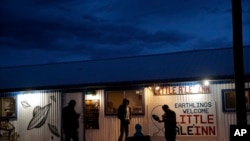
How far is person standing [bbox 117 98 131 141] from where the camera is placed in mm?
18750

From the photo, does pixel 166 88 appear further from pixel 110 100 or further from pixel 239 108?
pixel 239 108

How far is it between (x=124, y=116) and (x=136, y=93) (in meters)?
1.68

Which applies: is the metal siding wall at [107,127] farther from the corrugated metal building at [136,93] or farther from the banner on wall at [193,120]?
the banner on wall at [193,120]

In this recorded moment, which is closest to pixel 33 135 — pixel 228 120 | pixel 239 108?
pixel 228 120

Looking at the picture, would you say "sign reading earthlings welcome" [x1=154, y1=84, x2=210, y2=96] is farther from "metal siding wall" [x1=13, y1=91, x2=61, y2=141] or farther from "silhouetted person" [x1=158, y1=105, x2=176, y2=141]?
"metal siding wall" [x1=13, y1=91, x2=61, y2=141]

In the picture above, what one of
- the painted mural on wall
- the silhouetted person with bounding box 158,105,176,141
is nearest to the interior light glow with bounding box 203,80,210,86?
the silhouetted person with bounding box 158,105,176,141

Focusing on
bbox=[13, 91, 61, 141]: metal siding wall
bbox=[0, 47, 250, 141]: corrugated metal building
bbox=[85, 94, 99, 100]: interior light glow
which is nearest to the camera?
bbox=[0, 47, 250, 141]: corrugated metal building

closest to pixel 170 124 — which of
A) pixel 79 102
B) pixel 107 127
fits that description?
pixel 107 127

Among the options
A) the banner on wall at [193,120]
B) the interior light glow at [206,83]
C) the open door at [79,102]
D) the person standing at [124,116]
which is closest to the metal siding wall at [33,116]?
the open door at [79,102]

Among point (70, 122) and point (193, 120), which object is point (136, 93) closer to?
point (193, 120)

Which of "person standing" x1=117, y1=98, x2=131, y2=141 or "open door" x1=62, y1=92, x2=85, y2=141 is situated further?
"open door" x1=62, y1=92, x2=85, y2=141

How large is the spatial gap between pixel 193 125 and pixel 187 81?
192cm

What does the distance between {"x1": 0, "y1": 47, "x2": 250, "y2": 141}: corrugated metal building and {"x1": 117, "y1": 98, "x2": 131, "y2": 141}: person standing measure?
0.84 metres

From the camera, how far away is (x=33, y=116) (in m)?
22.0
